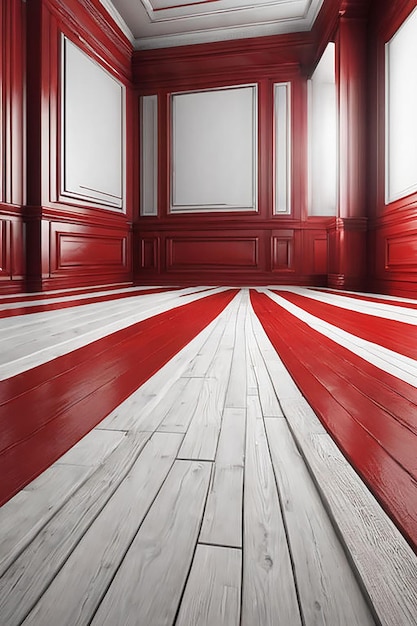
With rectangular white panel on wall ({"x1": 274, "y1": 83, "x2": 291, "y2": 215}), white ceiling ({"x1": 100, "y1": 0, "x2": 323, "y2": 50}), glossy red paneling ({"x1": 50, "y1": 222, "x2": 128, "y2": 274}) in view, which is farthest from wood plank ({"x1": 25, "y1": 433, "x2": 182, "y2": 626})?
white ceiling ({"x1": 100, "y1": 0, "x2": 323, "y2": 50})

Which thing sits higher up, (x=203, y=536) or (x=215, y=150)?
(x=215, y=150)

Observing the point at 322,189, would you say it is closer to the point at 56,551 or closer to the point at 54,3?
the point at 54,3

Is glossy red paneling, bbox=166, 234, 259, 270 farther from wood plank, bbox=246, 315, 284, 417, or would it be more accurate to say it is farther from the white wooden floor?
the white wooden floor

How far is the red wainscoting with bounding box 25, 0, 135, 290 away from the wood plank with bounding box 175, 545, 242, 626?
3112 millimetres

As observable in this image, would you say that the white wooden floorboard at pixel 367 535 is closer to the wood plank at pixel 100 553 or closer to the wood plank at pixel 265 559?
the wood plank at pixel 265 559

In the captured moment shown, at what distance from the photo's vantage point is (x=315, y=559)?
364 mm

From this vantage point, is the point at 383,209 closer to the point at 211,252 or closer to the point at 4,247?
the point at 211,252

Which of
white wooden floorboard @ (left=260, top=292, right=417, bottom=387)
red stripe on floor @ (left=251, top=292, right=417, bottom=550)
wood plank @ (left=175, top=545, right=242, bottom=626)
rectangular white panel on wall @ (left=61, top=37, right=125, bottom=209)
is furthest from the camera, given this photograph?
rectangular white panel on wall @ (left=61, top=37, right=125, bottom=209)

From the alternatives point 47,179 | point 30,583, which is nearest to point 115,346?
point 30,583

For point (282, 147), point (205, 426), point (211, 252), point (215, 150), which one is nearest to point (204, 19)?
point (215, 150)

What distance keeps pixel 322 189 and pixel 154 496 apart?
14.9 ft

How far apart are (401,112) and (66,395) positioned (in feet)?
10.4

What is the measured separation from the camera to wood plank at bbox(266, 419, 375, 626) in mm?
312

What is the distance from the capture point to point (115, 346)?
1.26 metres
